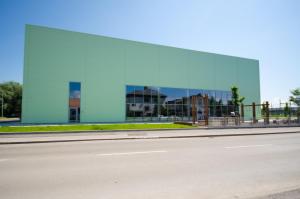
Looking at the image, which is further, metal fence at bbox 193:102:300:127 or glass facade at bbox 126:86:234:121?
glass facade at bbox 126:86:234:121

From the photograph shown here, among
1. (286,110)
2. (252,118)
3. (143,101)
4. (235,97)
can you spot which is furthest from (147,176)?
(235,97)

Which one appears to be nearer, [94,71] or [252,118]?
[94,71]

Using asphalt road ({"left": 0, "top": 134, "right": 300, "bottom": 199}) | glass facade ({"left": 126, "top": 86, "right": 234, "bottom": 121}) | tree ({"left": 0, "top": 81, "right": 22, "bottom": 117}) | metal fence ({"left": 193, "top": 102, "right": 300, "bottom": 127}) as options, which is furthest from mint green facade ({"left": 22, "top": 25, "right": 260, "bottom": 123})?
tree ({"left": 0, "top": 81, "right": 22, "bottom": 117})

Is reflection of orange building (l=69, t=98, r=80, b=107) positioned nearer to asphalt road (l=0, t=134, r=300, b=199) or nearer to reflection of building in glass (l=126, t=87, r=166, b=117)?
reflection of building in glass (l=126, t=87, r=166, b=117)

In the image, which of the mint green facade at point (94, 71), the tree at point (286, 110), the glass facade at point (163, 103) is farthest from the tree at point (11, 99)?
the tree at point (286, 110)

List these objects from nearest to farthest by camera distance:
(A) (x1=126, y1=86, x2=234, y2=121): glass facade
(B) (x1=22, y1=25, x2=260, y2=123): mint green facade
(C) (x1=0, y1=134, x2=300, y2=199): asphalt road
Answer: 1. (C) (x1=0, y1=134, x2=300, y2=199): asphalt road
2. (B) (x1=22, y1=25, x2=260, y2=123): mint green facade
3. (A) (x1=126, y1=86, x2=234, y2=121): glass facade

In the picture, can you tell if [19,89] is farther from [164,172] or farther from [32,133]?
[164,172]

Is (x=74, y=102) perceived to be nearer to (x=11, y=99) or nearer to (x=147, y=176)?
(x=147, y=176)

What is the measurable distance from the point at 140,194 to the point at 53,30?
106 ft

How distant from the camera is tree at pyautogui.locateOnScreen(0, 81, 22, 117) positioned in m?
63.1

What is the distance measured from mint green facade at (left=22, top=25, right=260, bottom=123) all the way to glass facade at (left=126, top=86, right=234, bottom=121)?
1.11 metres

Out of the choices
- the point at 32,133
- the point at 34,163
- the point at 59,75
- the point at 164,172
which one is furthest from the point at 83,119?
the point at 164,172

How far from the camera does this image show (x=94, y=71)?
31.4 meters

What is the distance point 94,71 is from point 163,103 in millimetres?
14144
